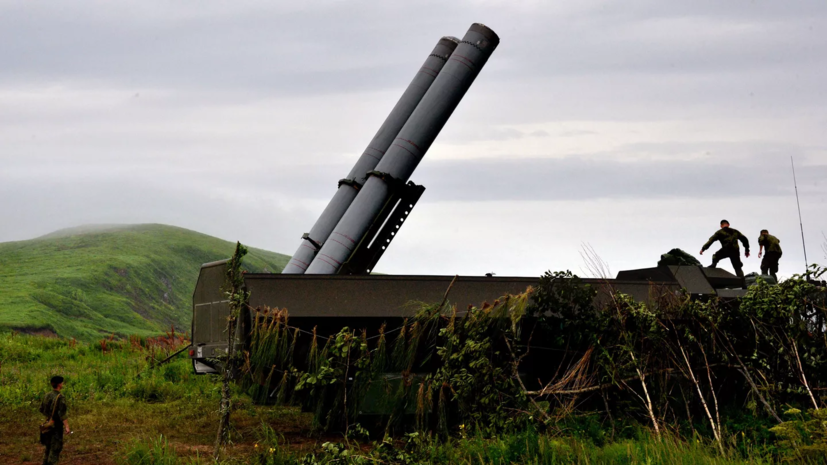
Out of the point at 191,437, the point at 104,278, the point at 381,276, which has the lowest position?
the point at 191,437

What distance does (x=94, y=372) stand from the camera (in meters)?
18.6

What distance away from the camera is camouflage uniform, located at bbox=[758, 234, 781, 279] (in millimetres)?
18156

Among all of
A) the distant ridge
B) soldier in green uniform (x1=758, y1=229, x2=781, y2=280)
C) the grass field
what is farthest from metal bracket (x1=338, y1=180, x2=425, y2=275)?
the distant ridge

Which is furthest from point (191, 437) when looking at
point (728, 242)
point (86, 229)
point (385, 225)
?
point (86, 229)

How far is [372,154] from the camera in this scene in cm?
1853

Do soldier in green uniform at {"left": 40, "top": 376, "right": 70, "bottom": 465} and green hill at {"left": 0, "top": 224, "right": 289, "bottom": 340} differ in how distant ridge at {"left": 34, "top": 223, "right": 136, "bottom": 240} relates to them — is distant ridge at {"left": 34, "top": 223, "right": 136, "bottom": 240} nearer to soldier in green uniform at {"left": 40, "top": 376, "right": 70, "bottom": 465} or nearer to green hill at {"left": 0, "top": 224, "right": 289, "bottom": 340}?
green hill at {"left": 0, "top": 224, "right": 289, "bottom": 340}

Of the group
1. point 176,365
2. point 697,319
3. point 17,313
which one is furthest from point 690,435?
point 17,313

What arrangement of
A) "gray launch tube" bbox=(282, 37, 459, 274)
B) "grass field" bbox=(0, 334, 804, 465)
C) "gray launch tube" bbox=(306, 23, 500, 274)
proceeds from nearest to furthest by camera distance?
"grass field" bbox=(0, 334, 804, 465) → "gray launch tube" bbox=(306, 23, 500, 274) → "gray launch tube" bbox=(282, 37, 459, 274)

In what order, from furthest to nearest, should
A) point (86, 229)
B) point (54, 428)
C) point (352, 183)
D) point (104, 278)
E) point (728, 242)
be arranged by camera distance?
1. point (86, 229)
2. point (104, 278)
3. point (352, 183)
4. point (728, 242)
5. point (54, 428)

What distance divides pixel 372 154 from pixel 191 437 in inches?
329

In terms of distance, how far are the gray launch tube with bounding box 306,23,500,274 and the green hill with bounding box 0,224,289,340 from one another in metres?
28.5

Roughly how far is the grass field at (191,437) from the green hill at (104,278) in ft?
90.9

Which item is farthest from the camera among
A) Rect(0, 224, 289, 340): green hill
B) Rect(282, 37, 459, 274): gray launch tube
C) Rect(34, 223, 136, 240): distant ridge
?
Rect(34, 223, 136, 240): distant ridge

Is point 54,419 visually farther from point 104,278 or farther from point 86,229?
point 86,229
